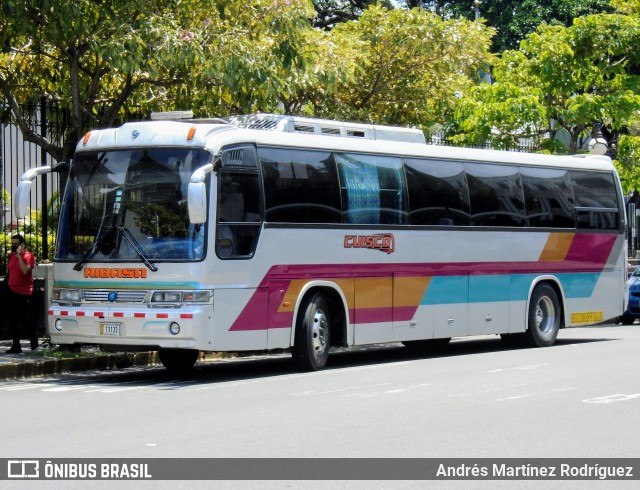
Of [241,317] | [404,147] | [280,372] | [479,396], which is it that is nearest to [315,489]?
[479,396]

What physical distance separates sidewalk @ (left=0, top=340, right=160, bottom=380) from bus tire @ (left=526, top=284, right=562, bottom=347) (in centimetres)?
674

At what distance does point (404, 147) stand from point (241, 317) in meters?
4.68

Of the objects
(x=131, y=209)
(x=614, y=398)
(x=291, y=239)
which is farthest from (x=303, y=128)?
(x=614, y=398)

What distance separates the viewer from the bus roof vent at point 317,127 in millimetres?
16516

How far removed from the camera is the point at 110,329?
14.9 meters

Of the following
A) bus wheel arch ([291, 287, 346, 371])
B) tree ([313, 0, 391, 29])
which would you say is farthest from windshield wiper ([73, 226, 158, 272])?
tree ([313, 0, 391, 29])

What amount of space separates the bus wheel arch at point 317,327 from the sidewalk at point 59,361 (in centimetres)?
322

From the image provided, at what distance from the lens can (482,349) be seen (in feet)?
70.1

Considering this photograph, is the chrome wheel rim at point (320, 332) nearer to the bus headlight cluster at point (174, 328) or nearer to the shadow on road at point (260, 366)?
the shadow on road at point (260, 366)

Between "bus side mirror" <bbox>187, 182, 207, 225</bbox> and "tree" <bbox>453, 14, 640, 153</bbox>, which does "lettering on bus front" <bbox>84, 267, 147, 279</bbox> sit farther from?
"tree" <bbox>453, 14, 640, 153</bbox>

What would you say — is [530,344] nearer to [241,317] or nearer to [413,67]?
[413,67]

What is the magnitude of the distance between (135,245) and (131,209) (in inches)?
19.0

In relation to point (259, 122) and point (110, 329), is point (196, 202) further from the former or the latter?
point (259, 122)

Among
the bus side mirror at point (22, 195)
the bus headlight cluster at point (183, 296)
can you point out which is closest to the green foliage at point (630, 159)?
the bus headlight cluster at point (183, 296)
